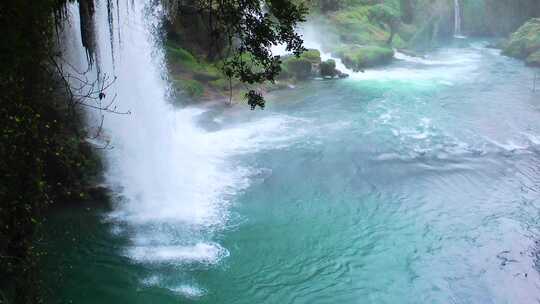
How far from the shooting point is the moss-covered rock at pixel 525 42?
31469mm

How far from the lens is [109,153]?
13.2m

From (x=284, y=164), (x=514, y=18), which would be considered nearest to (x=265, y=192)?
(x=284, y=164)

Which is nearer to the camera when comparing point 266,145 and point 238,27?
point 238,27

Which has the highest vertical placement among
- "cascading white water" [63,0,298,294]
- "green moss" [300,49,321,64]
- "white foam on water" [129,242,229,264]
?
"green moss" [300,49,321,64]

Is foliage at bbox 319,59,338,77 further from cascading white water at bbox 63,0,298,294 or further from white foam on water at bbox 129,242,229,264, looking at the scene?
white foam on water at bbox 129,242,229,264

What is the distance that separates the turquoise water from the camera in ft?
30.6

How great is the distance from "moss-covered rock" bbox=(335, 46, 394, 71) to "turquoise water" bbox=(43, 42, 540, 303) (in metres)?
9.47

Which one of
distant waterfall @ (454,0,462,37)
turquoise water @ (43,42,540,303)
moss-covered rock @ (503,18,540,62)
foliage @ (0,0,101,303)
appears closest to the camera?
foliage @ (0,0,101,303)

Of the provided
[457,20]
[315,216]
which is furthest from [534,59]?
[315,216]

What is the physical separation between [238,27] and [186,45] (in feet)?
53.9

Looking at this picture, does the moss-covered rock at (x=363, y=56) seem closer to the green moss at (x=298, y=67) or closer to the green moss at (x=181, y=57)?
the green moss at (x=298, y=67)

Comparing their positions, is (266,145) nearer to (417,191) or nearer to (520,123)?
(417,191)

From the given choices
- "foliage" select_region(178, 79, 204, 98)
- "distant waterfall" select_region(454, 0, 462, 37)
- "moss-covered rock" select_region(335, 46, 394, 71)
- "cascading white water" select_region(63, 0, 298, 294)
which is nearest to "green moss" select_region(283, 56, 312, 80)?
"moss-covered rock" select_region(335, 46, 394, 71)

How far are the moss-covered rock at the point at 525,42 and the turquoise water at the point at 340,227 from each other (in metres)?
14.3
